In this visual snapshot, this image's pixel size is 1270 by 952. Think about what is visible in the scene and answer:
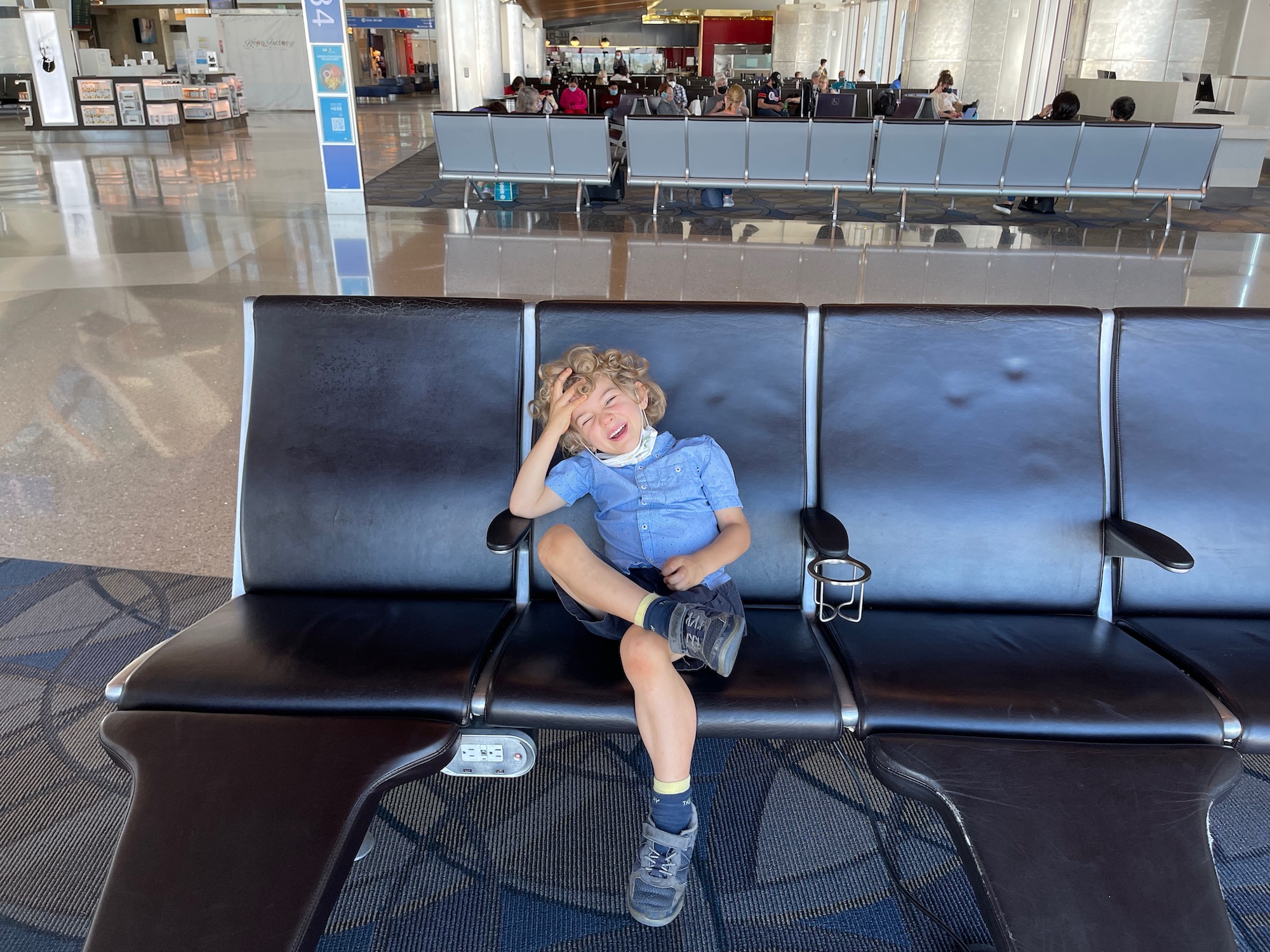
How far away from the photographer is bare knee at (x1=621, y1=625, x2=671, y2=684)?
1444 millimetres

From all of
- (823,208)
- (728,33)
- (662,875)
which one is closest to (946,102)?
(823,208)

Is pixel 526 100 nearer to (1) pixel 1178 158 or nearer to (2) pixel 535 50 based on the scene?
(1) pixel 1178 158

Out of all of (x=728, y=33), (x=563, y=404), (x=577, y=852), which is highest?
(x=728, y=33)

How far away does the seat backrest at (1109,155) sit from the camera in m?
6.88

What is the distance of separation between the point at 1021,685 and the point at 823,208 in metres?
7.67

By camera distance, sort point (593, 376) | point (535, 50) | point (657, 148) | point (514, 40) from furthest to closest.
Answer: point (535, 50), point (514, 40), point (657, 148), point (593, 376)

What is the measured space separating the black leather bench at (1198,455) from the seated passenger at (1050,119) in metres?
6.23

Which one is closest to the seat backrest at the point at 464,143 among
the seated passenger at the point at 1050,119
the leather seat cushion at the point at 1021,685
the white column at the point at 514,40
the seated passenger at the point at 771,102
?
the seated passenger at the point at 1050,119

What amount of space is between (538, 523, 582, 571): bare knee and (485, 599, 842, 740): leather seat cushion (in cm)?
17

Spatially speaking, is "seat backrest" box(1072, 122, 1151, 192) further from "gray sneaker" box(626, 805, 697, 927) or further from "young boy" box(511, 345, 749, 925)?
"gray sneaker" box(626, 805, 697, 927)

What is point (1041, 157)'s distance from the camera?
7082mm

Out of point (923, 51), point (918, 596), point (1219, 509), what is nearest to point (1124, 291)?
point (1219, 509)

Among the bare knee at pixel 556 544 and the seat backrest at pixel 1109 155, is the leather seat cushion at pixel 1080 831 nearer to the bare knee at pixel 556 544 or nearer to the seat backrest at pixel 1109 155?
the bare knee at pixel 556 544

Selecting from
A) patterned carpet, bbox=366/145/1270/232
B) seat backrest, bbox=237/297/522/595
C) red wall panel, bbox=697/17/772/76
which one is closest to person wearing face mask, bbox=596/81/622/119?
patterned carpet, bbox=366/145/1270/232
